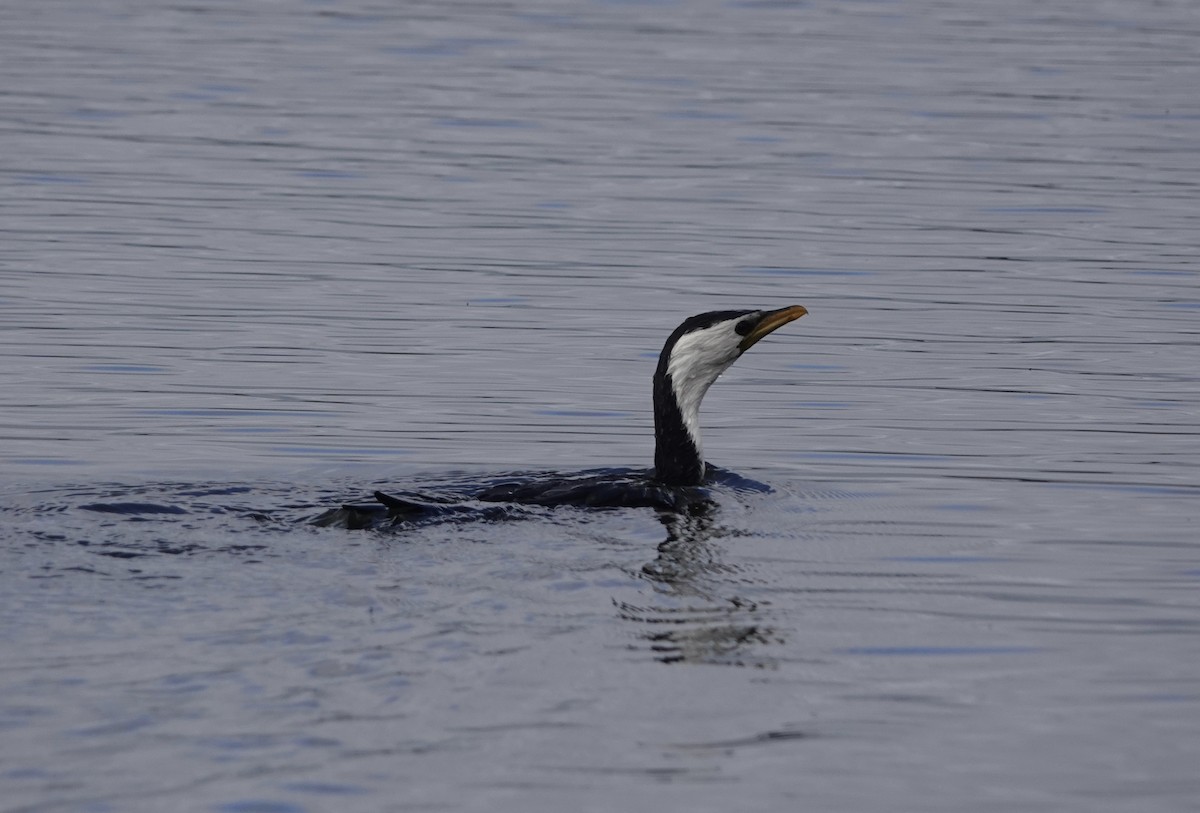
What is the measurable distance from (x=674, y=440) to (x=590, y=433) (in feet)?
5.95

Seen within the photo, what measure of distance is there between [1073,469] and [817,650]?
13.9 feet

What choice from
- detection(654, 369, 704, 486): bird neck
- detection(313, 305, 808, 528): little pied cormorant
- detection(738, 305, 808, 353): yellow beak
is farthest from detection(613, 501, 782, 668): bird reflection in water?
detection(738, 305, 808, 353): yellow beak

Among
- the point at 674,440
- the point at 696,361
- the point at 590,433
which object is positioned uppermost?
the point at 696,361

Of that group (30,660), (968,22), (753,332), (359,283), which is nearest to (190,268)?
(359,283)

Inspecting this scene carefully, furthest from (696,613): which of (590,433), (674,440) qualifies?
(590,433)

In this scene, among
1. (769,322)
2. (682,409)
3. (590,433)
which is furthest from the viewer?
(590,433)

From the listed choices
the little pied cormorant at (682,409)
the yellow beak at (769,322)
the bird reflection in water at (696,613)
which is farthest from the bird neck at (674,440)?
the bird reflection in water at (696,613)

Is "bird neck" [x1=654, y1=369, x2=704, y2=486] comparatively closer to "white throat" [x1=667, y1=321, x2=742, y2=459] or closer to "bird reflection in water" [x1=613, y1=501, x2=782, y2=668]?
"white throat" [x1=667, y1=321, x2=742, y2=459]

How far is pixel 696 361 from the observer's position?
1098cm

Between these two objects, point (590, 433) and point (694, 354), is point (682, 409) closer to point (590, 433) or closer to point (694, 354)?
point (694, 354)

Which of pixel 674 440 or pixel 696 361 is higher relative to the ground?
pixel 696 361

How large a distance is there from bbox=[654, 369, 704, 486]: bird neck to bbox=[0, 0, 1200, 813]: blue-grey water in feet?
1.91

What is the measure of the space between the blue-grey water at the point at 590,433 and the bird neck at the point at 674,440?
0.58 metres

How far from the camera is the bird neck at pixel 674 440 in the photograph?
10914 mm
